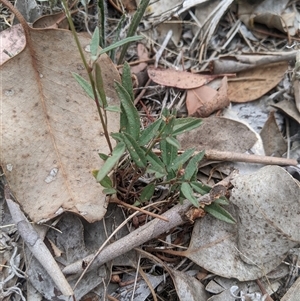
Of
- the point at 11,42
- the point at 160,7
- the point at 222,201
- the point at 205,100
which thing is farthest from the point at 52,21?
the point at 222,201

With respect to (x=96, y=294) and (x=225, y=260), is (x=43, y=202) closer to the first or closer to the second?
(x=96, y=294)

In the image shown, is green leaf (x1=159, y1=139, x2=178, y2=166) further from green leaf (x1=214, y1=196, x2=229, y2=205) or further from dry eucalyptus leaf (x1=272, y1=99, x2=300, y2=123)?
dry eucalyptus leaf (x1=272, y1=99, x2=300, y2=123)

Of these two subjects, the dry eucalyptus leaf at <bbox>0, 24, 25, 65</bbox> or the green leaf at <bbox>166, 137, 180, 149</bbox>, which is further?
the dry eucalyptus leaf at <bbox>0, 24, 25, 65</bbox>

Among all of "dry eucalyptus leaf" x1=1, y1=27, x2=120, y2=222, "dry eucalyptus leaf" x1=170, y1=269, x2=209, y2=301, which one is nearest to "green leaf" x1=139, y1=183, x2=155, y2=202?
"dry eucalyptus leaf" x1=1, y1=27, x2=120, y2=222

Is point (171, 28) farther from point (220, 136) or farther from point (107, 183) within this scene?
point (107, 183)

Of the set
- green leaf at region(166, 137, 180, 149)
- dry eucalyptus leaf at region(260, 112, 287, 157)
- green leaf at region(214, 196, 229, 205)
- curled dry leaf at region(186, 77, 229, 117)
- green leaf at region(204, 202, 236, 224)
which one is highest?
green leaf at region(166, 137, 180, 149)
